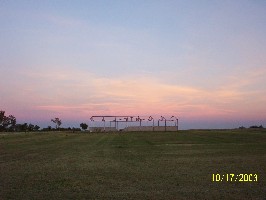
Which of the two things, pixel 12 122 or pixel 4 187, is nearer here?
pixel 4 187

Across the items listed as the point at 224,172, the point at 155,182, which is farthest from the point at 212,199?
the point at 224,172

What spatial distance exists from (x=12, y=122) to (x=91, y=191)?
508 feet

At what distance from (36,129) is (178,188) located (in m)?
152

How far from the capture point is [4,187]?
50.8 ft

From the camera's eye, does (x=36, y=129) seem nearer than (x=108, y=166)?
No

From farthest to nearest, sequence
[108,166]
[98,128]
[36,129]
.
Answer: [36,129] < [98,128] < [108,166]

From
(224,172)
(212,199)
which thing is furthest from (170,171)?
(212,199)

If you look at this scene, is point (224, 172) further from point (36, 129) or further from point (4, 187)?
point (36, 129)

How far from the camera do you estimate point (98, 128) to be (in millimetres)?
133375

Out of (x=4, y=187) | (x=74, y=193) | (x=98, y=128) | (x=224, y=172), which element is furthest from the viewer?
(x=98, y=128)

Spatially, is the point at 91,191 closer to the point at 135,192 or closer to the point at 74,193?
the point at 74,193
